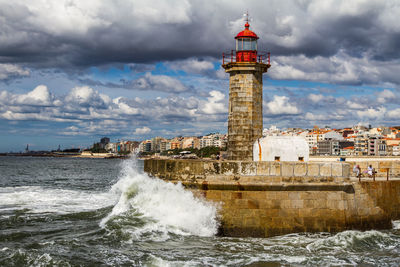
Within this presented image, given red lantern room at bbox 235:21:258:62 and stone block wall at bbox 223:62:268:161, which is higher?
red lantern room at bbox 235:21:258:62

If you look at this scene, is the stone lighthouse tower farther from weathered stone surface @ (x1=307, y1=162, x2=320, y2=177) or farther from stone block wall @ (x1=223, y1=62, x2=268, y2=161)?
weathered stone surface @ (x1=307, y1=162, x2=320, y2=177)

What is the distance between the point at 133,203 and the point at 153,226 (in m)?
1.81

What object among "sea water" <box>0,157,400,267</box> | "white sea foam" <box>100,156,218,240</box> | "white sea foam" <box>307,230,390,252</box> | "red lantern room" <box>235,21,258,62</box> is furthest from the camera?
"red lantern room" <box>235,21,258,62</box>

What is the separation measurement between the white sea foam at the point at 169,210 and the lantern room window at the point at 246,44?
6.04 meters

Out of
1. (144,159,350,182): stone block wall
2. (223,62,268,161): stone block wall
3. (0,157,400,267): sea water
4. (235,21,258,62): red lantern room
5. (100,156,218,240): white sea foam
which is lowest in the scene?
(0,157,400,267): sea water

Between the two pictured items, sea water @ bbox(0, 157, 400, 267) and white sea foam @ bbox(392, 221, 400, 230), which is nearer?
sea water @ bbox(0, 157, 400, 267)

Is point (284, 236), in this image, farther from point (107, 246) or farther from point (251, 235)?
point (107, 246)

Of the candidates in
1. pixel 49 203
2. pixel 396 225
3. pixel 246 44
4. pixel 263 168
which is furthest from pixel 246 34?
pixel 49 203

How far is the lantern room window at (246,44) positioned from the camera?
15328mm

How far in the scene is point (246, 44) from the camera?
15.4 metres

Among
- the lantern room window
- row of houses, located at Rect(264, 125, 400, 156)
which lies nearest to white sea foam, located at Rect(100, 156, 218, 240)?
the lantern room window

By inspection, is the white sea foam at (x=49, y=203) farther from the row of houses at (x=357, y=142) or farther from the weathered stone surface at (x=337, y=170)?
the row of houses at (x=357, y=142)

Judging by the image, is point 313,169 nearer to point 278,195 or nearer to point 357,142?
point 278,195

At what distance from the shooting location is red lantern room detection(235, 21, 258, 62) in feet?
49.9
